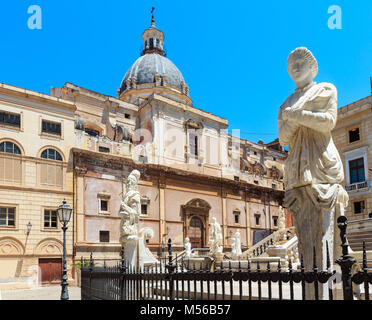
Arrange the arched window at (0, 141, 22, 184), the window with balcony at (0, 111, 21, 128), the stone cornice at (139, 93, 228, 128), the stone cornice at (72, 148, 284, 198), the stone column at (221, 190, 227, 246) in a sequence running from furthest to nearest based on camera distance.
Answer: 1. the stone column at (221, 190, 227, 246)
2. the stone cornice at (139, 93, 228, 128)
3. the stone cornice at (72, 148, 284, 198)
4. the window with balcony at (0, 111, 21, 128)
5. the arched window at (0, 141, 22, 184)

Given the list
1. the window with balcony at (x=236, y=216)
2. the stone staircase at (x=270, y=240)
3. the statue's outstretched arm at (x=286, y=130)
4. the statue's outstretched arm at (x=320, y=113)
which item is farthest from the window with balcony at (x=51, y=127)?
the statue's outstretched arm at (x=320, y=113)

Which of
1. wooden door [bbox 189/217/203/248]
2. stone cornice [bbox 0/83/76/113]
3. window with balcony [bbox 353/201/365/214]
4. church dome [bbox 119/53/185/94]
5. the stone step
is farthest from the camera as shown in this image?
church dome [bbox 119/53/185/94]

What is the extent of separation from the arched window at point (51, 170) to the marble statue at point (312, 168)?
73.5 feet

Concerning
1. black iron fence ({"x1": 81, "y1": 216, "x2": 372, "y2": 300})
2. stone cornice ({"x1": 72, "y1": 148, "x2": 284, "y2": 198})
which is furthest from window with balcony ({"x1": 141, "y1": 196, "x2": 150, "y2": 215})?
black iron fence ({"x1": 81, "y1": 216, "x2": 372, "y2": 300})

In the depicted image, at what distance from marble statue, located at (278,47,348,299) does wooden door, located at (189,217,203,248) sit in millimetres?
28185

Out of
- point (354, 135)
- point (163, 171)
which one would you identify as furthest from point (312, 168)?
point (163, 171)

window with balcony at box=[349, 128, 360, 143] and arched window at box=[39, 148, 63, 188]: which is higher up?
window with balcony at box=[349, 128, 360, 143]

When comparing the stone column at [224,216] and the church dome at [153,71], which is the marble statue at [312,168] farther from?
the church dome at [153,71]

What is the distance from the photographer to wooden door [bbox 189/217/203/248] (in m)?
32.0

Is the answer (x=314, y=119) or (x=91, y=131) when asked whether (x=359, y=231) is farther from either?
(x=91, y=131)

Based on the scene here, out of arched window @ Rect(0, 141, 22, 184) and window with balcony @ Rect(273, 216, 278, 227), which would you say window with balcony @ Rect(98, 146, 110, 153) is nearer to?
arched window @ Rect(0, 141, 22, 184)

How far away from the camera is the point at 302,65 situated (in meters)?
4.43
